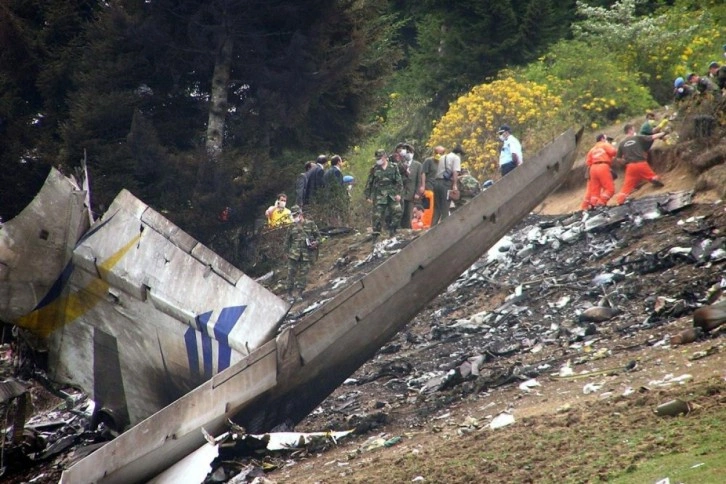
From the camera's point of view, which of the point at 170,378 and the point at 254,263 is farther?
the point at 254,263

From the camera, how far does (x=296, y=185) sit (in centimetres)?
2445

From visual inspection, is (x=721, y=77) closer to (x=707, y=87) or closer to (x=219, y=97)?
(x=707, y=87)

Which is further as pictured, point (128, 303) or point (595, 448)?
point (128, 303)

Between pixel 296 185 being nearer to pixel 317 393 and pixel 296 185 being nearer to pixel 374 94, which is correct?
pixel 374 94

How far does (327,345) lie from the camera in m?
11.9

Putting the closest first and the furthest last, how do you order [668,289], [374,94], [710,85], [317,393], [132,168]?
[317,393] < [668,289] < [710,85] < [132,168] < [374,94]

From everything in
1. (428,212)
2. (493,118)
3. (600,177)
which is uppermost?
(493,118)

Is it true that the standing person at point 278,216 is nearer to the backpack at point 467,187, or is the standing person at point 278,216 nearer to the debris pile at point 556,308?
the backpack at point 467,187

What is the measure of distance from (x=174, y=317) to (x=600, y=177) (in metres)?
12.1

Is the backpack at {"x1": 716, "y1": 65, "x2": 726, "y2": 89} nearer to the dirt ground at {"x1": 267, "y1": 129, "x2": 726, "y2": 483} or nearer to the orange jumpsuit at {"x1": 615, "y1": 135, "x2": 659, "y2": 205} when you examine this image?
the orange jumpsuit at {"x1": 615, "y1": 135, "x2": 659, "y2": 205}

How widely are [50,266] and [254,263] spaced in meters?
11.7

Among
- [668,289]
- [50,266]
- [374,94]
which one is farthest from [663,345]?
[374,94]

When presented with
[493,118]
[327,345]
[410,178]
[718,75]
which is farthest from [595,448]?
[493,118]

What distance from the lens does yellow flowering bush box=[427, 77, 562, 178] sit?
87.5ft
